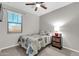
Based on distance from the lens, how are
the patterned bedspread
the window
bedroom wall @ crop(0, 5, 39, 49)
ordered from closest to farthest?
the window < bedroom wall @ crop(0, 5, 39, 49) < the patterned bedspread

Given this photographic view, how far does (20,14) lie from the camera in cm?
109

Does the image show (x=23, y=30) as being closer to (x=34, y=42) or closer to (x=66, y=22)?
(x=34, y=42)

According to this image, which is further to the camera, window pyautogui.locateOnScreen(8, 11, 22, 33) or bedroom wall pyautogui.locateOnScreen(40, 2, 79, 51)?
bedroom wall pyautogui.locateOnScreen(40, 2, 79, 51)

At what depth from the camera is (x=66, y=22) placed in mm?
1175

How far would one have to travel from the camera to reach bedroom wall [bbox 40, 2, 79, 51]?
1141 millimetres

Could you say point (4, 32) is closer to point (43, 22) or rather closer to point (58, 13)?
point (43, 22)

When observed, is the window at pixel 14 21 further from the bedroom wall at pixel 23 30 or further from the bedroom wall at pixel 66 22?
the bedroom wall at pixel 66 22

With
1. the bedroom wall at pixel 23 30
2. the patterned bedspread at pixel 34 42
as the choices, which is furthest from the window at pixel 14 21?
the patterned bedspread at pixel 34 42

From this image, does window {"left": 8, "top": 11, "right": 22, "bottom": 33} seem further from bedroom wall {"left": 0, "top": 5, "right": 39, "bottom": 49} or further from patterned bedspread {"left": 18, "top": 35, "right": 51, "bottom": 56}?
patterned bedspread {"left": 18, "top": 35, "right": 51, "bottom": 56}

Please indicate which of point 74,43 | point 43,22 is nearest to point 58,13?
point 43,22

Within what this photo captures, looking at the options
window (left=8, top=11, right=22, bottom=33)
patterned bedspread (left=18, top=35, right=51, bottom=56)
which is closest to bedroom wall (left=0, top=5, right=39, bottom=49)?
window (left=8, top=11, right=22, bottom=33)

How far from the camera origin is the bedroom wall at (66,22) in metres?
1.14

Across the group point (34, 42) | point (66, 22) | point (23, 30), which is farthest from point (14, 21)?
point (66, 22)

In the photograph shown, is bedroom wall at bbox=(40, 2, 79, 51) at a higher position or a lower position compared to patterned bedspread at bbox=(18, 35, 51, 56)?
higher
